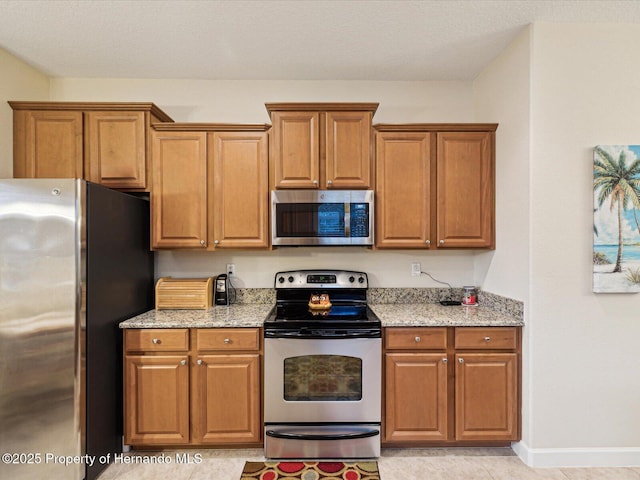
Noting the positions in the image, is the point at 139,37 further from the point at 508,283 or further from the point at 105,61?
the point at 508,283

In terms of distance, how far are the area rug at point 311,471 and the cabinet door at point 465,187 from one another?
1602 mm

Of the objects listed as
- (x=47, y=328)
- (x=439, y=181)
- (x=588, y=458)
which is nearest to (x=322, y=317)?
(x=439, y=181)

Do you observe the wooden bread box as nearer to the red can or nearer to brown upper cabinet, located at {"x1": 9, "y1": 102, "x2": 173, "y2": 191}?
brown upper cabinet, located at {"x1": 9, "y1": 102, "x2": 173, "y2": 191}

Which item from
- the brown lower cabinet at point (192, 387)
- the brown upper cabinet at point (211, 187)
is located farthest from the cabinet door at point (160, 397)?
the brown upper cabinet at point (211, 187)

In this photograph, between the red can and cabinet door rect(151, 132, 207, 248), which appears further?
the red can

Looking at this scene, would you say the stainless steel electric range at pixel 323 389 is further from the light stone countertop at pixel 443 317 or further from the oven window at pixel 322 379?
the light stone countertop at pixel 443 317

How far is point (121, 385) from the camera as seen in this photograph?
237cm

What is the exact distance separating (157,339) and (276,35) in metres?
2.15

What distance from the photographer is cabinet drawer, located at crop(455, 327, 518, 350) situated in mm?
2354

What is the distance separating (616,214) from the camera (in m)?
2.21

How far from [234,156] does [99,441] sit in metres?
2.03

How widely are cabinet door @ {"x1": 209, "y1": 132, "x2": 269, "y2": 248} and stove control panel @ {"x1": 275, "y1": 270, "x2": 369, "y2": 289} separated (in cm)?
48

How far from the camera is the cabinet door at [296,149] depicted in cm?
262

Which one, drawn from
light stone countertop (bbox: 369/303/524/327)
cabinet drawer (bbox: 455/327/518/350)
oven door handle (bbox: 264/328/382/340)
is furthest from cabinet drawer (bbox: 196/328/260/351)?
cabinet drawer (bbox: 455/327/518/350)
